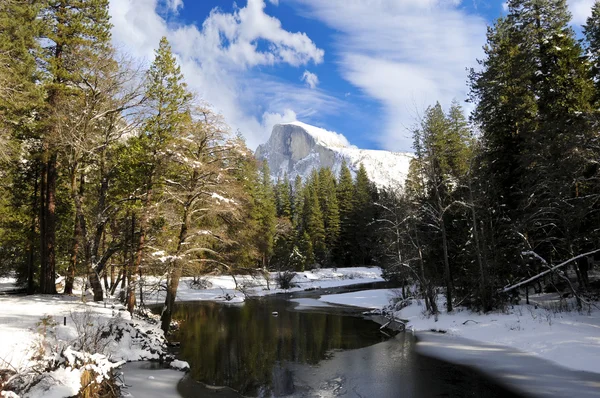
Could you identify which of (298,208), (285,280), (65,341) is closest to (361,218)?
(298,208)

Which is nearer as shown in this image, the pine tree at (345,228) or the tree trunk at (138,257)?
the tree trunk at (138,257)

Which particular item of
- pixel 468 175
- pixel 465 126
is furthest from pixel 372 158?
pixel 468 175

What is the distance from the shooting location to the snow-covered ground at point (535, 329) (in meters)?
11.5

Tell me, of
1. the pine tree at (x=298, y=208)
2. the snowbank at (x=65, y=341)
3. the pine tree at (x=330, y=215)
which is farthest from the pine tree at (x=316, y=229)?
the snowbank at (x=65, y=341)

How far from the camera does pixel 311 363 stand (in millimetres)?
13383

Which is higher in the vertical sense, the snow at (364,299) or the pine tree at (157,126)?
the pine tree at (157,126)

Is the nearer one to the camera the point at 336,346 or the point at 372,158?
the point at 336,346

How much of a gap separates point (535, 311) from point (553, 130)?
24.9 ft

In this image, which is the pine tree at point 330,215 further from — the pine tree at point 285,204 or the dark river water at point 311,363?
the dark river water at point 311,363

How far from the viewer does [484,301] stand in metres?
18.2

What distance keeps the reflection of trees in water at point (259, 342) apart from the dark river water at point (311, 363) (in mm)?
29

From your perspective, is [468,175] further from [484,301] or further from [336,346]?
[336,346]

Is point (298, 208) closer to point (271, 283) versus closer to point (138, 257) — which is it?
point (271, 283)

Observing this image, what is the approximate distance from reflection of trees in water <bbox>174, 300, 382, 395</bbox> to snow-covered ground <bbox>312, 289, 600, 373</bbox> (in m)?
3.58
